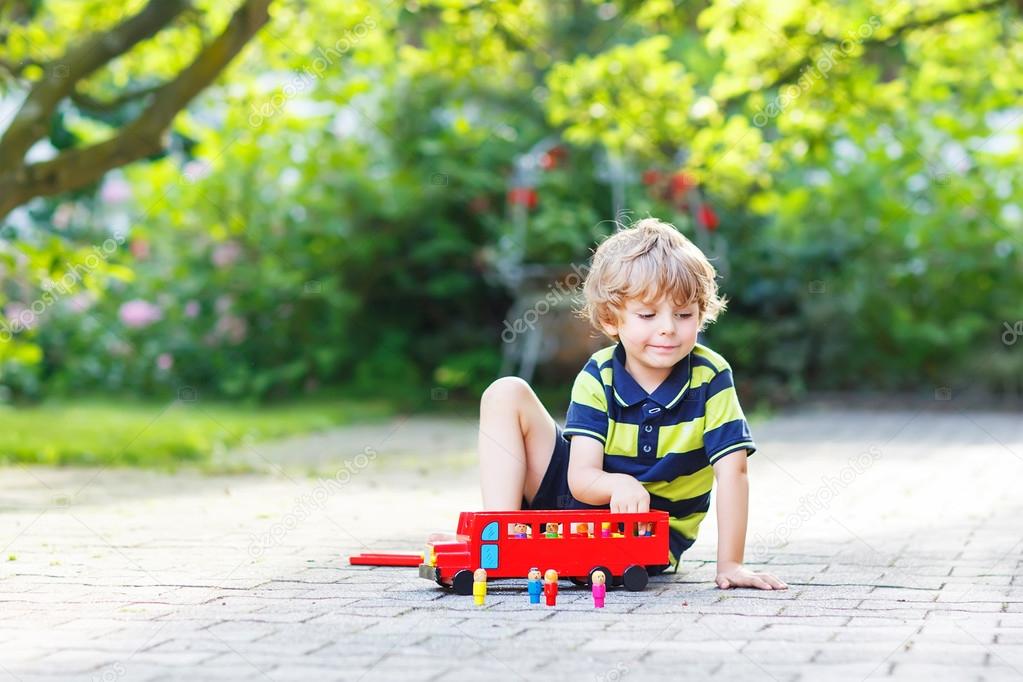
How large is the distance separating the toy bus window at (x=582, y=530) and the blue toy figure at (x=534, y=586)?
7.6 inches

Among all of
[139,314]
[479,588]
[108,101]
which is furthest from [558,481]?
[139,314]

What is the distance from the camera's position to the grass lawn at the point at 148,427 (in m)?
6.35

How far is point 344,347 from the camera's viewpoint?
9812mm

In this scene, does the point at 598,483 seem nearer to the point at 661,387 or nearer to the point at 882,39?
the point at 661,387

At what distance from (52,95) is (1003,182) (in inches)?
259

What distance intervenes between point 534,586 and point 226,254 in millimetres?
7444

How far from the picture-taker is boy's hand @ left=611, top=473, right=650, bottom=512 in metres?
3.01

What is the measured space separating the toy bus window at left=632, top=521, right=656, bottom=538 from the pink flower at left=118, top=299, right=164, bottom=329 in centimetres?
749

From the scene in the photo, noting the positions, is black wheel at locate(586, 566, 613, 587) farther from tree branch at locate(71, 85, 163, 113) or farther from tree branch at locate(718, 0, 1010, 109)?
tree branch at locate(718, 0, 1010, 109)

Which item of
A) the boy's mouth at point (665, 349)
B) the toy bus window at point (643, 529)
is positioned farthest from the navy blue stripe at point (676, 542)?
the boy's mouth at point (665, 349)

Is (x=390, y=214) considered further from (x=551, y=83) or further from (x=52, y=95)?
(x=52, y=95)

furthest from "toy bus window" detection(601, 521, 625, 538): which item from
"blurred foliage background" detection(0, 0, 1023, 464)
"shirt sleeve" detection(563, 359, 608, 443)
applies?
"blurred foliage background" detection(0, 0, 1023, 464)

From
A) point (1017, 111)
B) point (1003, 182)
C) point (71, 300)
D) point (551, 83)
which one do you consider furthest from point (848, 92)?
point (71, 300)

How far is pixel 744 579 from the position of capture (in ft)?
10.00
